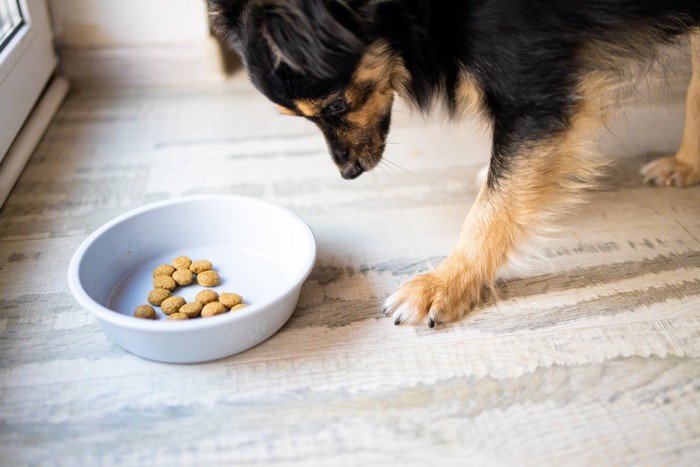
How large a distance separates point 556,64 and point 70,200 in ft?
4.18

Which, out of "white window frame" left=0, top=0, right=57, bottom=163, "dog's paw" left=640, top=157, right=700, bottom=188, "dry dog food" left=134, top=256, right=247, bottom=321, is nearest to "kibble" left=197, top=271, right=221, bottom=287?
"dry dog food" left=134, top=256, right=247, bottom=321

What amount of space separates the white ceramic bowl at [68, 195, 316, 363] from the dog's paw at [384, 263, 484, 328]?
0.21 meters

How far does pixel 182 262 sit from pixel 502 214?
0.70m

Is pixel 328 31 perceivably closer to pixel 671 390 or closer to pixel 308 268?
pixel 308 268

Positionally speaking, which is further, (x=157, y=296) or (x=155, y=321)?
(x=157, y=296)

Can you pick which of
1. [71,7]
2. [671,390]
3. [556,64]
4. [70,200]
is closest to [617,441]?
[671,390]

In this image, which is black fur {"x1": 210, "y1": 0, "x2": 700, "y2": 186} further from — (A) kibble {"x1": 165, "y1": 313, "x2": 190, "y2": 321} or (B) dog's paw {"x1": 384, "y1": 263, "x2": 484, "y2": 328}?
(A) kibble {"x1": 165, "y1": 313, "x2": 190, "y2": 321}

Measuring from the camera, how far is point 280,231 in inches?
60.0

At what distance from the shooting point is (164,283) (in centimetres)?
143

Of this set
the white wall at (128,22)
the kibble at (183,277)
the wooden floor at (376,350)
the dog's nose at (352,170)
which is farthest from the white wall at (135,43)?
the kibble at (183,277)

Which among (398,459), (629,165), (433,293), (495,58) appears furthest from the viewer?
(629,165)

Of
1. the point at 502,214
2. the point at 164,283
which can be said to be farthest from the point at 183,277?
the point at 502,214

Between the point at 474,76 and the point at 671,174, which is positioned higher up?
the point at 474,76

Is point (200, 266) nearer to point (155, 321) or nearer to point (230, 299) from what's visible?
point (230, 299)
